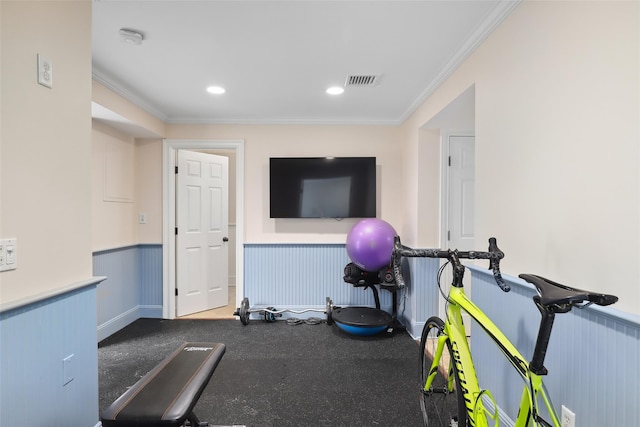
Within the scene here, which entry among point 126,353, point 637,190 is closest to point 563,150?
point 637,190

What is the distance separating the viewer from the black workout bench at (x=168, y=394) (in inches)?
42.8

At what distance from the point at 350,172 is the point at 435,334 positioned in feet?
6.86

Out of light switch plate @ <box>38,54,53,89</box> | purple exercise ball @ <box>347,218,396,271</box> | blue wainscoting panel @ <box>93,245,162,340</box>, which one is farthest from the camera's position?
blue wainscoting panel @ <box>93,245,162,340</box>

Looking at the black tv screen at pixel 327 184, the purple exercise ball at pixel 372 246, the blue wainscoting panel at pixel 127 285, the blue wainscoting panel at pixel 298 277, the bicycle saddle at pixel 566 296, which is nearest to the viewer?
the bicycle saddle at pixel 566 296

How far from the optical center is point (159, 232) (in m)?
3.48

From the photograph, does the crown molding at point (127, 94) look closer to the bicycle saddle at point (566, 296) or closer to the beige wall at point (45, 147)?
the beige wall at point (45, 147)

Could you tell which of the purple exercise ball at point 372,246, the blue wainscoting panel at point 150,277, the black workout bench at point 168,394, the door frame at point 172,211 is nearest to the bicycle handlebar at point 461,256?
the black workout bench at point 168,394

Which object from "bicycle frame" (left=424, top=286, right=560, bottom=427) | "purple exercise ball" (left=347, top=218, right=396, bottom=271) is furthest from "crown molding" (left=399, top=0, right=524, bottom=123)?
"bicycle frame" (left=424, top=286, right=560, bottom=427)

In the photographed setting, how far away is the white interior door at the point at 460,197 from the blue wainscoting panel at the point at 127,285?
10.8ft

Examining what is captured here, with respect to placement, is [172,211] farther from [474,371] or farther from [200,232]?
[474,371]

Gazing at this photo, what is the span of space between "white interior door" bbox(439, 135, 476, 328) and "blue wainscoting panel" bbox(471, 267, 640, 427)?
147 cm

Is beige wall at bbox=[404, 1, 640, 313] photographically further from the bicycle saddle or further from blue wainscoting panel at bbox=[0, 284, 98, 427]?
blue wainscoting panel at bbox=[0, 284, 98, 427]

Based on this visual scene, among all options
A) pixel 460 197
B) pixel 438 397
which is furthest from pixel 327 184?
pixel 438 397

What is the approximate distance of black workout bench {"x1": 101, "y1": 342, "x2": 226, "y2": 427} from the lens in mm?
1087
